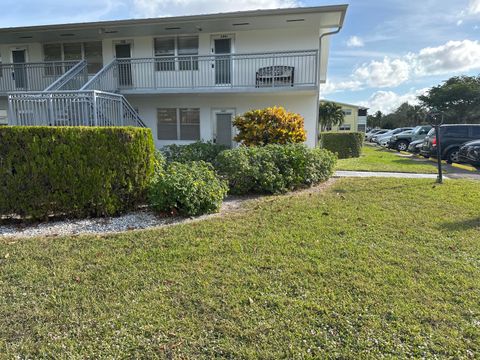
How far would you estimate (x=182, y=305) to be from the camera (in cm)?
277

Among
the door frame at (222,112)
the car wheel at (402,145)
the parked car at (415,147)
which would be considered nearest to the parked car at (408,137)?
the car wheel at (402,145)

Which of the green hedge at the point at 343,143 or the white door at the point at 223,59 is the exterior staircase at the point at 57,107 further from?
the green hedge at the point at 343,143

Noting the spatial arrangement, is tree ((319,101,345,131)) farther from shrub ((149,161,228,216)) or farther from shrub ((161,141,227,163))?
shrub ((149,161,228,216))

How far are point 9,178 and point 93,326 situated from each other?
138 inches

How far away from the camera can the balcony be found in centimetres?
1141

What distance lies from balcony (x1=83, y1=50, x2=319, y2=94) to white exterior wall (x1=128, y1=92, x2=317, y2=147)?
55 cm

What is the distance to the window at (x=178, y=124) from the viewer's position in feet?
43.0

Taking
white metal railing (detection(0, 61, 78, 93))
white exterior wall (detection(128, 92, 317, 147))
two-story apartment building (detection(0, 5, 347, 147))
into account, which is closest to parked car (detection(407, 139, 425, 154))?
two-story apartment building (detection(0, 5, 347, 147))

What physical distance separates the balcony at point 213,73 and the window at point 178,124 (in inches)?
44.4

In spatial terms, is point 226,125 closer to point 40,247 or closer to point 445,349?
point 40,247

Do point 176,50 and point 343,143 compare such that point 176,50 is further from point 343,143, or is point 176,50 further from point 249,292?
point 249,292

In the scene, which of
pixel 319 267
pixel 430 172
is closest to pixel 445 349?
pixel 319 267

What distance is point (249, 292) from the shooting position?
116 inches

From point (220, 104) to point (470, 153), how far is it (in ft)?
33.4
